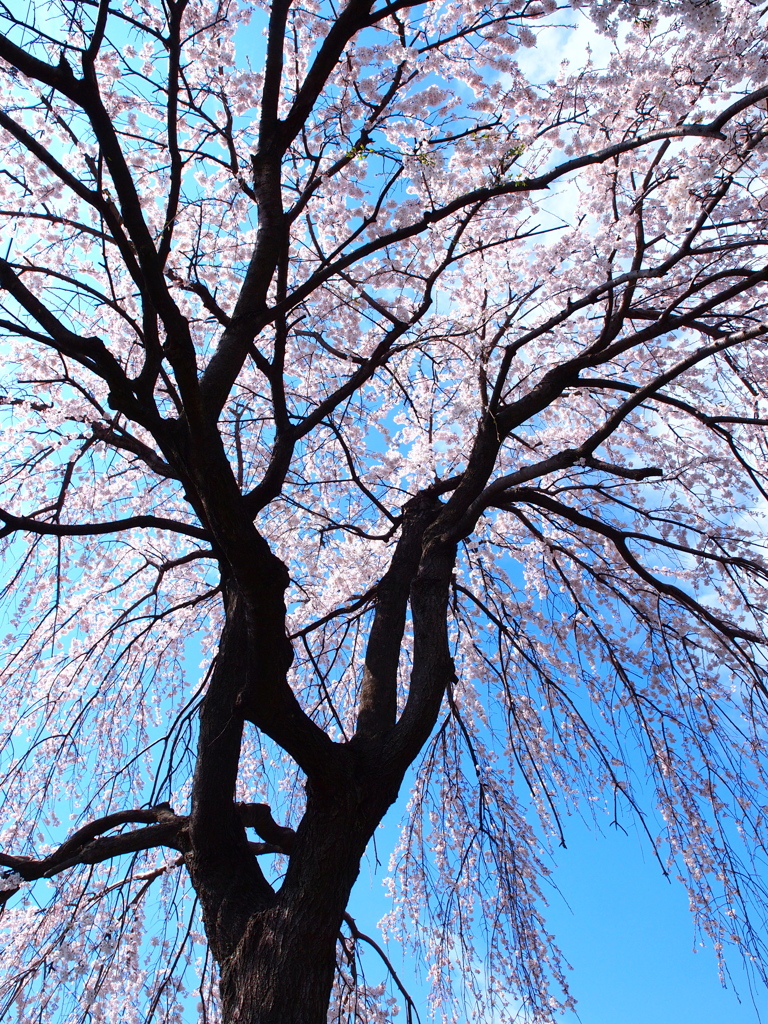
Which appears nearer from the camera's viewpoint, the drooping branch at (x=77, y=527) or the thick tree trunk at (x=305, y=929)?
the thick tree trunk at (x=305, y=929)

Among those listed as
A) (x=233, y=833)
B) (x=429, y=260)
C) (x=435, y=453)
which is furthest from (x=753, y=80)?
(x=233, y=833)

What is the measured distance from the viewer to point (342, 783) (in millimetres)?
2602

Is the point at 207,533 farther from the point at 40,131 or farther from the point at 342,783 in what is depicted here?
the point at 40,131

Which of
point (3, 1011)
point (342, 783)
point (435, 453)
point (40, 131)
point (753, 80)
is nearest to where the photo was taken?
point (342, 783)

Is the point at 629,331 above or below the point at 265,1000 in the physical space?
above

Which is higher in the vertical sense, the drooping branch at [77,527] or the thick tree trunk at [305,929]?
the drooping branch at [77,527]

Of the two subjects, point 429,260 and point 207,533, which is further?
point 429,260

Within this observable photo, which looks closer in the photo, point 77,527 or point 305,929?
point 305,929

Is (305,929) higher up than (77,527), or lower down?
lower down

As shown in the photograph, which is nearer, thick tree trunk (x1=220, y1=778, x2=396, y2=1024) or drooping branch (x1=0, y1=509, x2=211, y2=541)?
thick tree trunk (x1=220, y1=778, x2=396, y2=1024)

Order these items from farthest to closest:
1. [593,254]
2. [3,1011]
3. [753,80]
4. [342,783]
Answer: [593,254] < [753,80] < [3,1011] < [342,783]

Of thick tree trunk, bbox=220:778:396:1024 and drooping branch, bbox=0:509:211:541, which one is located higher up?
drooping branch, bbox=0:509:211:541

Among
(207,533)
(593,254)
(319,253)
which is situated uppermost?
(319,253)

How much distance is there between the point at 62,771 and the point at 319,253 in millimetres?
3640
